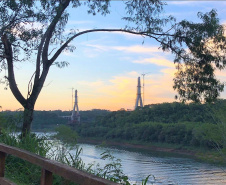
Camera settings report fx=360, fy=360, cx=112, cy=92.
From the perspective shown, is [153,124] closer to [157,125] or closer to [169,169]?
[157,125]

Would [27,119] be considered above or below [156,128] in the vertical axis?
above

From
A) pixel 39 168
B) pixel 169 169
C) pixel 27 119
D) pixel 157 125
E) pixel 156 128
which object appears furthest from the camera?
pixel 157 125

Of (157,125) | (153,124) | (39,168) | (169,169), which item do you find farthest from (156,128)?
(39,168)

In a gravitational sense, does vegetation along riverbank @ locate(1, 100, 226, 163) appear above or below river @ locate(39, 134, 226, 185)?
above

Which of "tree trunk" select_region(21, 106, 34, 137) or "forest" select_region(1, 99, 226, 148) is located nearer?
"tree trunk" select_region(21, 106, 34, 137)

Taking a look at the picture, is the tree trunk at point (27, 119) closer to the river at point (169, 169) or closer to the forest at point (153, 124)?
the river at point (169, 169)

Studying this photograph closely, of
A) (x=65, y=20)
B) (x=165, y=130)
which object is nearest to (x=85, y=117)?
(x=165, y=130)

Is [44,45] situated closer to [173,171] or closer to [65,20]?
[65,20]

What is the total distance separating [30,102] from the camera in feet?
29.0

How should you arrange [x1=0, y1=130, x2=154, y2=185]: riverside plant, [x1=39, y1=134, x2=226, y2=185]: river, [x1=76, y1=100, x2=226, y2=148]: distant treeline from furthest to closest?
[x1=76, y1=100, x2=226, y2=148]: distant treeline, [x1=39, y1=134, x2=226, y2=185]: river, [x1=0, y1=130, x2=154, y2=185]: riverside plant

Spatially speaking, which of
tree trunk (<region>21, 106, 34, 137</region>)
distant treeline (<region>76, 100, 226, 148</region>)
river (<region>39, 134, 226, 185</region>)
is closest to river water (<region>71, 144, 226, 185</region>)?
river (<region>39, 134, 226, 185</region>)

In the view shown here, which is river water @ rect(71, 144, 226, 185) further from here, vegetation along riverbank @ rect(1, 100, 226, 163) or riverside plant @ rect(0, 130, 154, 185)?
riverside plant @ rect(0, 130, 154, 185)

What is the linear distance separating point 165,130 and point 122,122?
9563 mm

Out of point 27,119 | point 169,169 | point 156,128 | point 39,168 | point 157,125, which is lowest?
point 169,169
